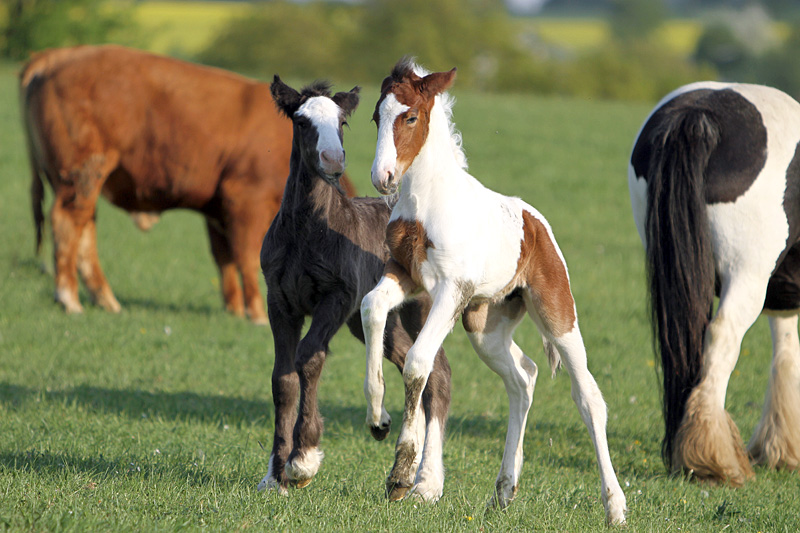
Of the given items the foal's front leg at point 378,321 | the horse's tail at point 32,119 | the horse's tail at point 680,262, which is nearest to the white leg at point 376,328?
the foal's front leg at point 378,321

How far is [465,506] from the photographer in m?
4.20

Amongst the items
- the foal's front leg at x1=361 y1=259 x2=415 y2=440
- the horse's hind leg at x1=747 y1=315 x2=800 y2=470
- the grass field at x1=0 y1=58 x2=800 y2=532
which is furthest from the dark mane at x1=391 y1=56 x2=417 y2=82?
the horse's hind leg at x1=747 y1=315 x2=800 y2=470

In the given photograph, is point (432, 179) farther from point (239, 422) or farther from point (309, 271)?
point (239, 422)

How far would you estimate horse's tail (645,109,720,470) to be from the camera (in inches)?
205

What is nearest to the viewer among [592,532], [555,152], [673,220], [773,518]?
[592,532]

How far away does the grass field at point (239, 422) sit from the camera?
395 cm

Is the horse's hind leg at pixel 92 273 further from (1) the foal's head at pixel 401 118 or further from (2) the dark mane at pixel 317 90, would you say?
(1) the foal's head at pixel 401 118

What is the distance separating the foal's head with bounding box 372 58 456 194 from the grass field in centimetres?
158

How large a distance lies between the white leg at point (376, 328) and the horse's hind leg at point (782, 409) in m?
3.58

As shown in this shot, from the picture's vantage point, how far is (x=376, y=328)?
11.6 feet

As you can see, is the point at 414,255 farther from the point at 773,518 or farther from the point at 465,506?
the point at 773,518

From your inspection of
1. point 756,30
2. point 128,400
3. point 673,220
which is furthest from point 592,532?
point 756,30

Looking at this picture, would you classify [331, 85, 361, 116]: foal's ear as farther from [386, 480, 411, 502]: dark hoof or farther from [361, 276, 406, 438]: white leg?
[386, 480, 411, 502]: dark hoof

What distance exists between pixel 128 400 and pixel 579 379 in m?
4.00
